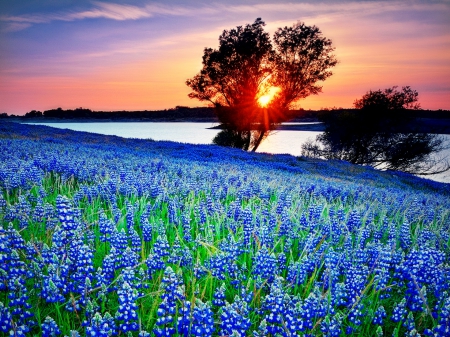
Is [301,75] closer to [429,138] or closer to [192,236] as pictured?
[429,138]

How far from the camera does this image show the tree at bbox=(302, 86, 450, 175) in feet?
130

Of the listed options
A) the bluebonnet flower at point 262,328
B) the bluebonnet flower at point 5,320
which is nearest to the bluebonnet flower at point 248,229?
the bluebonnet flower at point 262,328

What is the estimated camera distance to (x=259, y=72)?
123ft

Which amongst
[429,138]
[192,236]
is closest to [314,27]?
[429,138]

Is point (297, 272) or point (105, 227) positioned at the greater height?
point (105, 227)

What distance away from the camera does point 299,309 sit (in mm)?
2283

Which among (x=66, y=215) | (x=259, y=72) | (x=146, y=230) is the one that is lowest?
(x=146, y=230)

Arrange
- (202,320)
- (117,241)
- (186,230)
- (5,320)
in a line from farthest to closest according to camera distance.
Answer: (186,230) < (117,241) < (202,320) < (5,320)

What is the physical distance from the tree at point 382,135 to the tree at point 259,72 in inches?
311

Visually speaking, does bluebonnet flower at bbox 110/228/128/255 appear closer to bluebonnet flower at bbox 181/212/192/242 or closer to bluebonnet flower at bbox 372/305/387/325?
bluebonnet flower at bbox 181/212/192/242

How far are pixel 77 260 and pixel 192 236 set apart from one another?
6.31 feet

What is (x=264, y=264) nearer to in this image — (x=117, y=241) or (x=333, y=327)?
(x=333, y=327)

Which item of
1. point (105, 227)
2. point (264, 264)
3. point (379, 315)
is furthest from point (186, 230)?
point (379, 315)

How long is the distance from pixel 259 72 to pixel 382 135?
1822 centimetres
